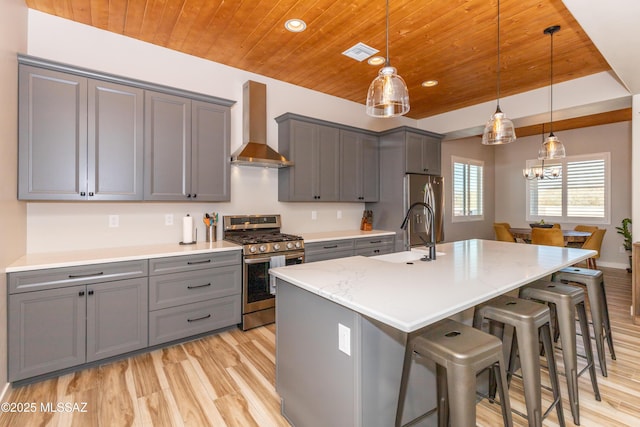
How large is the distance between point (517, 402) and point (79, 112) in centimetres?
385

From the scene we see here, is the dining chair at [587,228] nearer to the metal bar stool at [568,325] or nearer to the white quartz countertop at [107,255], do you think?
the metal bar stool at [568,325]

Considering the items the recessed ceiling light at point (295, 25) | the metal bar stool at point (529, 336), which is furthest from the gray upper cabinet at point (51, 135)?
the metal bar stool at point (529, 336)

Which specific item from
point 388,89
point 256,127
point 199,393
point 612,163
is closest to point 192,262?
point 199,393

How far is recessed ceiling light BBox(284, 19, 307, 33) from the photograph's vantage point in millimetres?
2686

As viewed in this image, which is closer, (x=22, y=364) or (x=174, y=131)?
(x=22, y=364)

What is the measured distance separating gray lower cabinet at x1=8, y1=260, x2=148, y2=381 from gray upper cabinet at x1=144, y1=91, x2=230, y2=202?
81cm

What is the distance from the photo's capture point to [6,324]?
2049 mm

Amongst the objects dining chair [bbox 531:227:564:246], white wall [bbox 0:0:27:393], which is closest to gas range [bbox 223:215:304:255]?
white wall [bbox 0:0:27:393]

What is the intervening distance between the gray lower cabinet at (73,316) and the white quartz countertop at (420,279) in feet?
4.80

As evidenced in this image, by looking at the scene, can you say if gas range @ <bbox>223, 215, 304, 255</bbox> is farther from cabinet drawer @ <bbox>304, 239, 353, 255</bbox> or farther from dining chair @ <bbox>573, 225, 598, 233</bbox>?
dining chair @ <bbox>573, 225, 598, 233</bbox>

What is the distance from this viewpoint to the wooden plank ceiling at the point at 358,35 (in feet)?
8.21

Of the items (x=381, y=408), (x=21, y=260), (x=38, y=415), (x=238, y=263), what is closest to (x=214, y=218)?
(x=238, y=263)

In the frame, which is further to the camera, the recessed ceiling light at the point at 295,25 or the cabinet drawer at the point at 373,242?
the cabinet drawer at the point at 373,242

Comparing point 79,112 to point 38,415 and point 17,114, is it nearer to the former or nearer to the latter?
point 17,114
